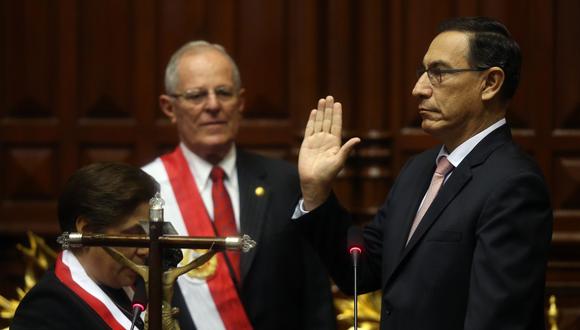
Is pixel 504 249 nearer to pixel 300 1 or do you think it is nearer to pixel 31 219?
pixel 300 1

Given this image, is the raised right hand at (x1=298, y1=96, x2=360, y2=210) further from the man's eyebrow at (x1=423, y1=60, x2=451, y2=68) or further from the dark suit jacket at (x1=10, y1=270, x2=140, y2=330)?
the dark suit jacket at (x1=10, y1=270, x2=140, y2=330)

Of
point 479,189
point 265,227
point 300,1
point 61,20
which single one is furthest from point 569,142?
point 61,20

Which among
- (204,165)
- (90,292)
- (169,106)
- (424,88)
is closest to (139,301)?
(90,292)

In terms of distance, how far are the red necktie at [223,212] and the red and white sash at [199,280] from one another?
23 mm

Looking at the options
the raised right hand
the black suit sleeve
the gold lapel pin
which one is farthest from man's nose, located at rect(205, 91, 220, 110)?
the black suit sleeve

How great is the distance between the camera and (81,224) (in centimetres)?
210

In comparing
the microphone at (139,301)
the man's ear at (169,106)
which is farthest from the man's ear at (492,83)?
the man's ear at (169,106)

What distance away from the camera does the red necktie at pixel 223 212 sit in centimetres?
268

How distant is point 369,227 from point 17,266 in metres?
1.76

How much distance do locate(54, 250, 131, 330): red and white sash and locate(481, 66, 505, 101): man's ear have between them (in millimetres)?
844

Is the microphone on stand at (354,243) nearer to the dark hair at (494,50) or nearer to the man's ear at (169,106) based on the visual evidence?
the dark hair at (494,50)

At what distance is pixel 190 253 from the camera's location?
270cm

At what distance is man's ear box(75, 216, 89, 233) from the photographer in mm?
2088

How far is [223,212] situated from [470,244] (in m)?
0.93
